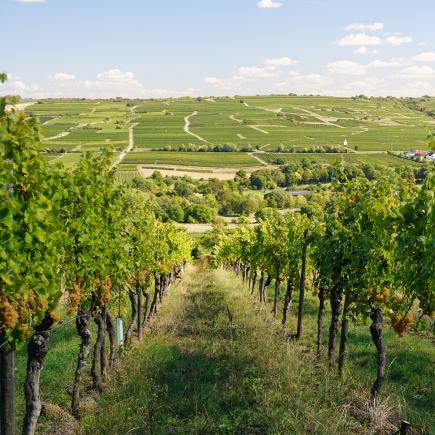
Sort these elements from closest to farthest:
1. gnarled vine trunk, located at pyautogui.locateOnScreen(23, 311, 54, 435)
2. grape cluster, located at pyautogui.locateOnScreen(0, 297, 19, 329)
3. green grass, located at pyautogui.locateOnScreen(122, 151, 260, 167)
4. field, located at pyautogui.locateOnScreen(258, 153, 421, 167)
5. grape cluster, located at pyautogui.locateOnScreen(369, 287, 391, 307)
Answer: grape cluster, located at pyautogui.locateOnScreen(0, 297, 19, 329) < gnarled vine trunk, located at pyautogui.locateOnScreen(23, 311, 54, 435) < grape cluster, located at pyautogui.locateOnScreen(369, 287, 391, 307) < field, located at pyautogui.locateOnScreen(258, 153, 421, 167) < green grass, located at pyautogui.locateOnScreen(122, 151, 260, 167)

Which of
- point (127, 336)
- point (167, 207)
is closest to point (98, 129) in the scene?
point (167, 207)

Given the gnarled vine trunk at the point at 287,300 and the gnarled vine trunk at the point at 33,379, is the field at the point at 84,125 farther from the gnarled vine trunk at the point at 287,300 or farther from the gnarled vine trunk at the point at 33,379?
the gnarled vine trunk at the point at 33,379

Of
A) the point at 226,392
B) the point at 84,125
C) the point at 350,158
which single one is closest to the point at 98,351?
the point at 226,392

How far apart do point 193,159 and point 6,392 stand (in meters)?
103

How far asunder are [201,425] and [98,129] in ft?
426

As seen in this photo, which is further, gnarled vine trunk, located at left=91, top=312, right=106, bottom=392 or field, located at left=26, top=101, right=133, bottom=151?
field, located at left=26, top=101, right=133, bottom=151

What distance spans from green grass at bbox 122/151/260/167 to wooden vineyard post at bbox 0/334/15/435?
95.4 meters

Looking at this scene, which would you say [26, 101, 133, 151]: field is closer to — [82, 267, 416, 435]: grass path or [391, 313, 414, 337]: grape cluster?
[82, 267, 416, 435]: grass path

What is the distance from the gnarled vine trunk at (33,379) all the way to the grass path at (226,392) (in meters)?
0.79

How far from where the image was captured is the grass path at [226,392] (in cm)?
469

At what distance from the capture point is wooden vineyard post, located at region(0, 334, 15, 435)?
3498mm

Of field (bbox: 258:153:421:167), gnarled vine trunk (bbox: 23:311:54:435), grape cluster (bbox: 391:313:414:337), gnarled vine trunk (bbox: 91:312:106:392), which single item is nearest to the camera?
gnarled vine trunk (bbox: 23:311:54:435)

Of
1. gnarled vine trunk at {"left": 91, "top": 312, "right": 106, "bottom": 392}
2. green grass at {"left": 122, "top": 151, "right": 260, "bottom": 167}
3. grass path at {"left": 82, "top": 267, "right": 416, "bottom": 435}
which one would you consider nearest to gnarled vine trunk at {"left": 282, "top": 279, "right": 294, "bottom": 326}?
grass path at {"left": 82, "top": 267, "right": 416, "bottom": 435}

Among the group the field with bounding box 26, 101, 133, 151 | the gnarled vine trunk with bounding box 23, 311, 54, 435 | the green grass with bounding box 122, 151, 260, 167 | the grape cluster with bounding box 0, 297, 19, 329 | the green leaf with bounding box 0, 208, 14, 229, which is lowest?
the green grass with bounding box 122, 151, 260, 167
